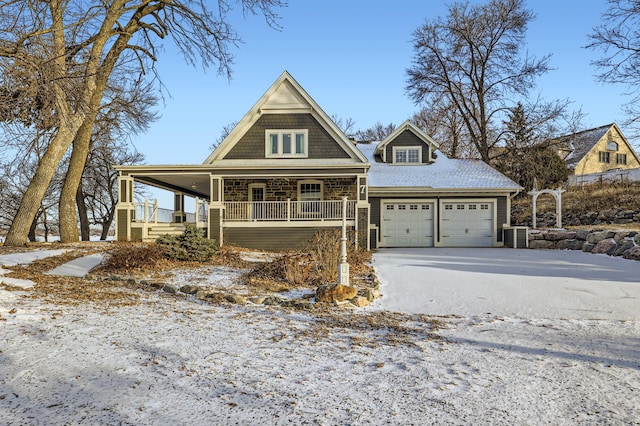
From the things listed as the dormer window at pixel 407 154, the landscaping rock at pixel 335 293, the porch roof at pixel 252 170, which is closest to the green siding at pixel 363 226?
the porch roof at pixel 252 170

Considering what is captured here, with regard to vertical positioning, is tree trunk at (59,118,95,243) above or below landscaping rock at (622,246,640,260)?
above

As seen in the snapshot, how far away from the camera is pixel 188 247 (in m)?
10.8

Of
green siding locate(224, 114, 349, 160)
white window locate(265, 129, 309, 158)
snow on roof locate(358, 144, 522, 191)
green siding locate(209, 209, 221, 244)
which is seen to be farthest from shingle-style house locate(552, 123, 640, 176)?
green siding locate(209, 209, 221, 244)

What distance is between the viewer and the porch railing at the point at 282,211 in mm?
16375

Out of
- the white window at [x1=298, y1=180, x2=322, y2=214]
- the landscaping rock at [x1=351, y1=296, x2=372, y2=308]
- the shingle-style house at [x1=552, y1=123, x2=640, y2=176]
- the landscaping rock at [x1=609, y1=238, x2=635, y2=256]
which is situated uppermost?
the shingle-style house at [x1=552, y1=123, x2=640, y2=176]

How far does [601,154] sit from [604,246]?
28822 mm

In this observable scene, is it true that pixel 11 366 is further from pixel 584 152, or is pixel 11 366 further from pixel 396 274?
pixel 584 152

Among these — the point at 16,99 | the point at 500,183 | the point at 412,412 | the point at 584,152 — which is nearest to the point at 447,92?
the point at 500,183

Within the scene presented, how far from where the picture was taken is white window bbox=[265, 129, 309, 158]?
57.6ft

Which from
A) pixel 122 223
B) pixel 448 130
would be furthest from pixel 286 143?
pixel 448 130

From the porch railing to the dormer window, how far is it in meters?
5.83

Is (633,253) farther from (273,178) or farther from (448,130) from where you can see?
(448,130)

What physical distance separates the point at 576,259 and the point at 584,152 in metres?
29.3

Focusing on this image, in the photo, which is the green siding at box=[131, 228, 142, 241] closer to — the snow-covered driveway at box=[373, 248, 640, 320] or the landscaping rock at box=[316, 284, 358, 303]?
the snow-covered driveway at box=[373, 248, 640, 320]
